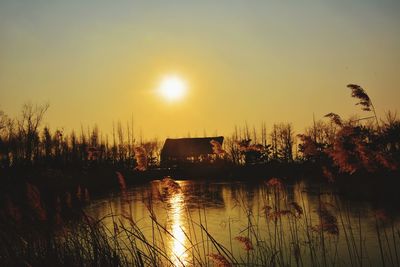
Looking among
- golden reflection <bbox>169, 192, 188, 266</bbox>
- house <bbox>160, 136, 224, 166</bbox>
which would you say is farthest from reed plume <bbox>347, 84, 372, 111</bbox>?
house <bbox>160, 136, 224, 166</bbox>

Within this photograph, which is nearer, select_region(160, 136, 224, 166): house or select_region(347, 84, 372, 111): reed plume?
select_region(347, 84, 372, 111): reed plume

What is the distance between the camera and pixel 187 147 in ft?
223

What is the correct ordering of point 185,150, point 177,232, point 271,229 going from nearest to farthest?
point 271,229 < point 177,232 < point 185,150

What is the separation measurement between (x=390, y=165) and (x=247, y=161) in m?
39.7

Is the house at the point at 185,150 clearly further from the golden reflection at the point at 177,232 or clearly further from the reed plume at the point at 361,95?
the reed plume at the point at 361,95

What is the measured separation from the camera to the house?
212 feet

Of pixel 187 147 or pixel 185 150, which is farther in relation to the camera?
pixel 187 147

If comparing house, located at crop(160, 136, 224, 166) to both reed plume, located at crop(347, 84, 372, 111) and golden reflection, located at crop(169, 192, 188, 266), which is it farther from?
reed plume, located at crop(347, 84, 372, 111)

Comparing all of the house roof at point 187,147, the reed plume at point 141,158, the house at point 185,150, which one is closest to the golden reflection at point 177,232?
the reed plume at point 141,158

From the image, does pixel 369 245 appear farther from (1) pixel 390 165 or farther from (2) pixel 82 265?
(2) pixel 82 265

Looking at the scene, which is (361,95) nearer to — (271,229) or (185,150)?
(271,229)

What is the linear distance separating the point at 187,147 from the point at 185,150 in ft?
2.86

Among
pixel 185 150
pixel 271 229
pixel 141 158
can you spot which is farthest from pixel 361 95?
pixel 185 150

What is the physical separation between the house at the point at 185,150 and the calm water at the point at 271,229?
40.2m
